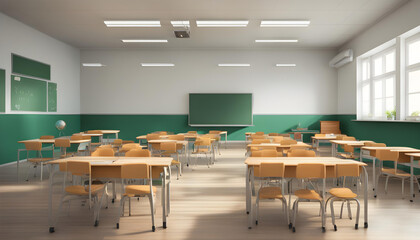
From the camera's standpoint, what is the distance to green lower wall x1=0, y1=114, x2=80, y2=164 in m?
7.86

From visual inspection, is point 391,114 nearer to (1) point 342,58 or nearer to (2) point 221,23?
(1) point 342,58

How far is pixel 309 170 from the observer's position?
11.2 ft

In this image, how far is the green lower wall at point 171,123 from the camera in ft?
39.8

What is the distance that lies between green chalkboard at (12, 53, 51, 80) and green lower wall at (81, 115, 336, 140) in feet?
9.41

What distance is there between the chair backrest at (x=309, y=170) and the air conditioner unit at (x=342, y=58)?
8.20 metres

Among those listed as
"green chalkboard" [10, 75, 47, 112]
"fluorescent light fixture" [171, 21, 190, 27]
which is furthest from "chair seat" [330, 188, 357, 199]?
"green chalkboard" [10, 75, 47, 112]

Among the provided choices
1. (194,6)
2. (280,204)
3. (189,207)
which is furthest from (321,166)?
(194,6)

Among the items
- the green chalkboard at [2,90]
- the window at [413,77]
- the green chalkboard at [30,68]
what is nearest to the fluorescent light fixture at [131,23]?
the green chalkboard at [30,68]

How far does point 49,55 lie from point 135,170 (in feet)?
28.1

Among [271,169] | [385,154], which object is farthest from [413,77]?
[271,169]

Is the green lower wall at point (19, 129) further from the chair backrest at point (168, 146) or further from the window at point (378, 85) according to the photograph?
the window at point (378, 85)

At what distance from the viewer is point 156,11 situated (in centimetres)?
771

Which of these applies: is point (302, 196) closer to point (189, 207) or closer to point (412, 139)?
point (189, 207)

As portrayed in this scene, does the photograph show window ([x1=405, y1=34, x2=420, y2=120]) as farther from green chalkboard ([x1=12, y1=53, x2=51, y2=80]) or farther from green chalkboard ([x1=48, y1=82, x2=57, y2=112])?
green chalkboard ([x1=48, y1=82, x2=57, y2=112])
